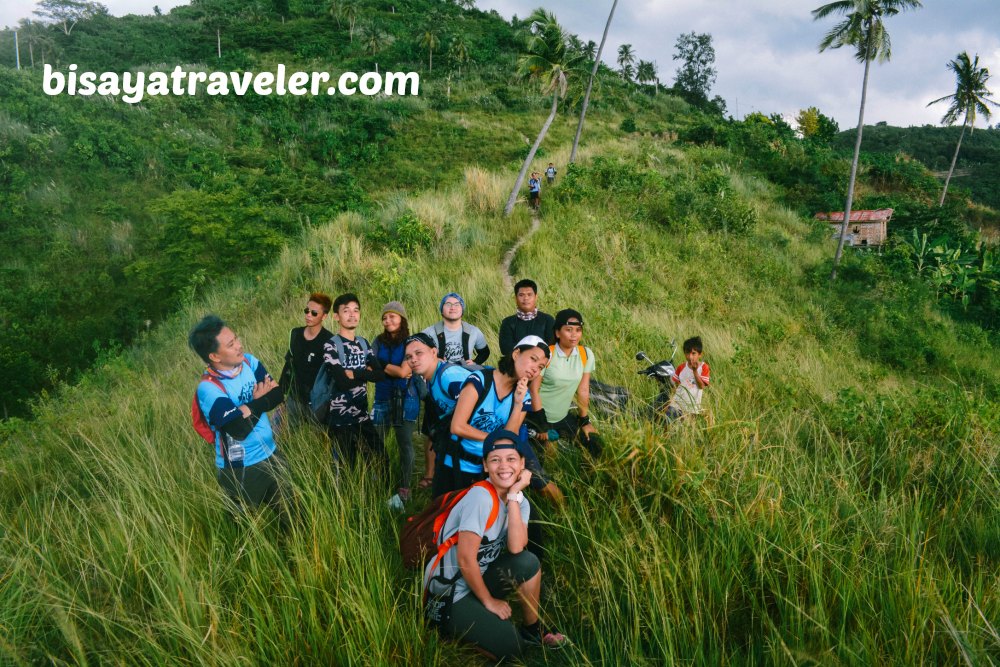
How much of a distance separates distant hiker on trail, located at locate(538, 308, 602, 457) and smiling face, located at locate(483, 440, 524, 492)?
4.83 feet

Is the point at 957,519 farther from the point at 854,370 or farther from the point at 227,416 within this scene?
the point at 854,370

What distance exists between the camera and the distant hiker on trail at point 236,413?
8.37ft

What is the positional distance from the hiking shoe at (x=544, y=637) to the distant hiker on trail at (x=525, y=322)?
242 centimetres

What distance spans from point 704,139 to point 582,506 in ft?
112

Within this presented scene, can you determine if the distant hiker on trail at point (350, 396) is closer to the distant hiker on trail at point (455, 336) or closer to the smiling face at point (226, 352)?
the distant hiker on trail at point (455, 336)

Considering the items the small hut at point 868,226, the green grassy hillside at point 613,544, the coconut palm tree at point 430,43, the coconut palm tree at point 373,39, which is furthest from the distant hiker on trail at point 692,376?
the coconut palm tree at point 373,39

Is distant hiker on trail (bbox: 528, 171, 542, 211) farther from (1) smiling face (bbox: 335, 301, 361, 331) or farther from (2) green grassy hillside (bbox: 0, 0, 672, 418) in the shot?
(1) smiling face (bbox: 335, 301, 361, 331)

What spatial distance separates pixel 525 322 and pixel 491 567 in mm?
2539

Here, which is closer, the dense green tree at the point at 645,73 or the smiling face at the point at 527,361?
the smiling face at the point at 527,361

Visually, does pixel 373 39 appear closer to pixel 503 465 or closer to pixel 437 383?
pixel 437 383

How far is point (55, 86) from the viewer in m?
27.0

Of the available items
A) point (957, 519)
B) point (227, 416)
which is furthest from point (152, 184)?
point (957, 519)

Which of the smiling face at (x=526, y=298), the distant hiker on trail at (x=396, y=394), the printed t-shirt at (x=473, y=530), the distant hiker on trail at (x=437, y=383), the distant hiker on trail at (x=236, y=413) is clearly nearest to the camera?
the printed t-shirt at (x=473, y=530)
